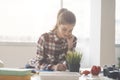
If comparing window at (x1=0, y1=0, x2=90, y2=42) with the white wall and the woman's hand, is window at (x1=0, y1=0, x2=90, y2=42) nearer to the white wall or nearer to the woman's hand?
the white wall

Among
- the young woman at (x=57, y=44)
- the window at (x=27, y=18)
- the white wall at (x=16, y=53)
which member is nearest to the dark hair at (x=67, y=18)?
the young woman at (x=57, y=44)

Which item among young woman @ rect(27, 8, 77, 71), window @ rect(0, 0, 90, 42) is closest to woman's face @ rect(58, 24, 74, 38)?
young woman @ rect(27, 8, 77, 71)

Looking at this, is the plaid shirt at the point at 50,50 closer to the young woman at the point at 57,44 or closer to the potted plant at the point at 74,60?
the young woman at the point at 57,44

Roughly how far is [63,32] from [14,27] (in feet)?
5.54

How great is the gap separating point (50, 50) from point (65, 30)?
211mm

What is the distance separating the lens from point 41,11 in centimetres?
371

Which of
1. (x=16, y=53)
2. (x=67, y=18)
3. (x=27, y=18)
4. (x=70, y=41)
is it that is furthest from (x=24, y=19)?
(x=67, y=18)

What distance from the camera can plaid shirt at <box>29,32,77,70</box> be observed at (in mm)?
2059

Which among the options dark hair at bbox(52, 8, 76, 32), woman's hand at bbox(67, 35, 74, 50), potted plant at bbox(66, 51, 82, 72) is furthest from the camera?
woman's hand at bbox(67, 35, 74, 50)

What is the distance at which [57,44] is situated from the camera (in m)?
2.16

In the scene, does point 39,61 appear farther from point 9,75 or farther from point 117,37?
point 117,37

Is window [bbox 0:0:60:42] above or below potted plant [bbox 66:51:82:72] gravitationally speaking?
above

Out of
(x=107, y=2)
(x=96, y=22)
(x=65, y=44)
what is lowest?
(x=65, y=44)

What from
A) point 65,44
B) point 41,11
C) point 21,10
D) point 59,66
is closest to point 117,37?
point 41,11
